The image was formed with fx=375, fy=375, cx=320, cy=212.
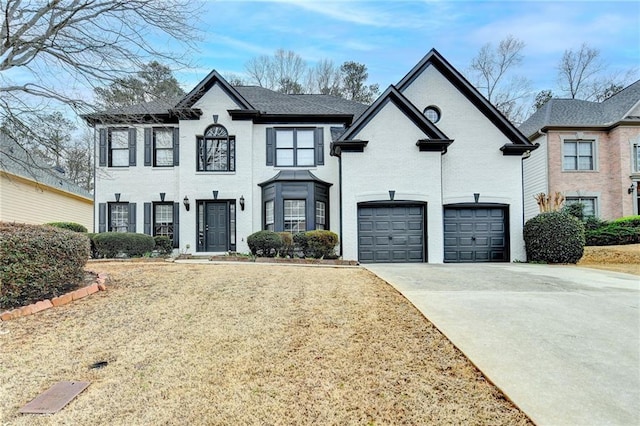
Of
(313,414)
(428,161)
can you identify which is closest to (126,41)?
(313,414)

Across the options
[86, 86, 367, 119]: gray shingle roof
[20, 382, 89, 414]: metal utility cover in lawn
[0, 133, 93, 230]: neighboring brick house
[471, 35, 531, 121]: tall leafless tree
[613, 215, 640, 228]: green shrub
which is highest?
[471, 35, 531, 121]: tall leafless tree

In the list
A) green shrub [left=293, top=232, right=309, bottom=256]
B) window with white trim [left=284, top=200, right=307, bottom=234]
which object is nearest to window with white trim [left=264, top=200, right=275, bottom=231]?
window with white trim [left=284, top=200, right=307, bottom=234]

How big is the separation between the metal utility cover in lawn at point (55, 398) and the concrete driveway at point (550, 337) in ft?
13.5

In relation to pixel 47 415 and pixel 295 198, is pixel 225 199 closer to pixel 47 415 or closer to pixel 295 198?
pixel 295 198

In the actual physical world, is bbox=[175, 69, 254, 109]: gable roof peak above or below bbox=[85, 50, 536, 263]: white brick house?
above

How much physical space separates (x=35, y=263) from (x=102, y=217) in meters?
10.8

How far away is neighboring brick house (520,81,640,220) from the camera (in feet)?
61.8

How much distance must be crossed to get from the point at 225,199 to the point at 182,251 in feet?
8.90

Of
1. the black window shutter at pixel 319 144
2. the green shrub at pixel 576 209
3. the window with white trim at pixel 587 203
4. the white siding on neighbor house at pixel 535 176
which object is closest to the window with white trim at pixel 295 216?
the black window shutter at pixel 319 144

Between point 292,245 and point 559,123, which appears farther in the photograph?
point 559,123

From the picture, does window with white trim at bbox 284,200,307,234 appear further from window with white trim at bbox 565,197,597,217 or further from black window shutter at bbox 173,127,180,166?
window with white trim at bbox 565,197,597,217

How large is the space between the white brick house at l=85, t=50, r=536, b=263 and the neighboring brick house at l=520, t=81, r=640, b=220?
6489 mm

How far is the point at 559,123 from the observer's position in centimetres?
1938

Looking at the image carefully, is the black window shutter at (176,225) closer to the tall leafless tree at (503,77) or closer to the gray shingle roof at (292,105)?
the gray shingle roof at (292,105)
